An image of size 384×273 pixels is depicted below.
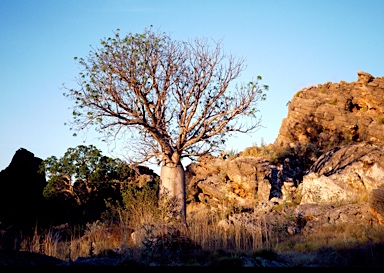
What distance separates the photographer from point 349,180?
56.0ft

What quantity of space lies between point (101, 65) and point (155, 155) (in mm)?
3731

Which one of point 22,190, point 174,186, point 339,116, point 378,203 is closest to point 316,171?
point 174,186

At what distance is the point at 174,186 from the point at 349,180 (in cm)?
671

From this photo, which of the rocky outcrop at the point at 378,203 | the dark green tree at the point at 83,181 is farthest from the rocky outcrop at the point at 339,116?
the rocky outcrop at the point at 378,203

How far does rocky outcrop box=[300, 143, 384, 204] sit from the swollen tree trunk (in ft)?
15.7

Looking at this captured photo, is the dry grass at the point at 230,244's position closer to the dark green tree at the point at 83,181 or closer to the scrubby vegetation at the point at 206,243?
the scrubby vegetation at the point at 206,243

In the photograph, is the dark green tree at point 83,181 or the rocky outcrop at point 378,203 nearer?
Answer: the rocky outcrop at point 378,203

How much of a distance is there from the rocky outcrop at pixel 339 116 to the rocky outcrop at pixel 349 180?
8317mm

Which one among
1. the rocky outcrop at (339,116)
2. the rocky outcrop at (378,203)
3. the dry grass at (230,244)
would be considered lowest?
the dry grass at (230,244)

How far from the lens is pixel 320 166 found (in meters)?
20.3

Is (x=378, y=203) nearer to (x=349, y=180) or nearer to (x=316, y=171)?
(x=349, y=180)

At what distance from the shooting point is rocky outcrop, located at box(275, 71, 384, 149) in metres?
27.9

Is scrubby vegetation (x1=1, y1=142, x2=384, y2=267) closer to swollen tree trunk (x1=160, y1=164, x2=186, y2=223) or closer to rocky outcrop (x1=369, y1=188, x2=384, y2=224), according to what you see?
swollen tree trunk (x1=160, y1=164, x2=186, y2=223)

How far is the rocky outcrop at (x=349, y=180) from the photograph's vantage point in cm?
1639
